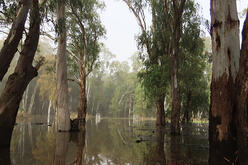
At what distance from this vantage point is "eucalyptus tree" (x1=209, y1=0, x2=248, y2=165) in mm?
2615

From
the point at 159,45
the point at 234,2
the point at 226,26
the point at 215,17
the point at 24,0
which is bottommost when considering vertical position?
the point at 226,26

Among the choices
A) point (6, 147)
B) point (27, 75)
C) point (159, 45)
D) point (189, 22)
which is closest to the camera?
point (6, 147)

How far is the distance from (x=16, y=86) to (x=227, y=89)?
522 centimetres

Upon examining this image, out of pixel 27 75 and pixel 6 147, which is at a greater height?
pixel 27 75

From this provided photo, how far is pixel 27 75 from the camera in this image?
17.4ft

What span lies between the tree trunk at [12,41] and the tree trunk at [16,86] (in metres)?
0.57

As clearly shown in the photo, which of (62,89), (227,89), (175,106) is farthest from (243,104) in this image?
(62,89)

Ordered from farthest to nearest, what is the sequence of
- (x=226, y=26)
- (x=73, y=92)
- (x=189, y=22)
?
(x=73, y=92)
(x=189, y=22)
(x=226, y=26)

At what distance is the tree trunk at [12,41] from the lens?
446 cm

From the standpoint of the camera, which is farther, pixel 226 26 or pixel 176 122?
pixel 176 122

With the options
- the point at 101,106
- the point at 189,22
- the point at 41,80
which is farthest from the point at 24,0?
the point at 101,106

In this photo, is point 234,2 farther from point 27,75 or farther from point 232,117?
point 27,75

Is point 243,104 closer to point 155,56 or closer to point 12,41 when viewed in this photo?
point 12,41

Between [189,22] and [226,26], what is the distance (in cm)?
986
